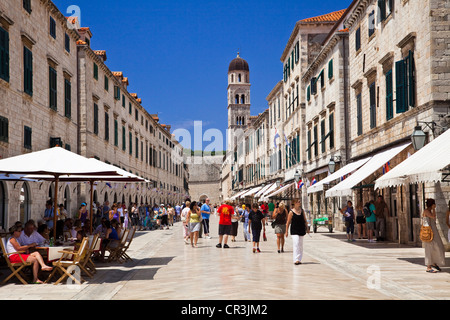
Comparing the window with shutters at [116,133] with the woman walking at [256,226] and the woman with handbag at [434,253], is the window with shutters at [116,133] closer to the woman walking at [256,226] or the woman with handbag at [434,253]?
the woman walking at [256,226]

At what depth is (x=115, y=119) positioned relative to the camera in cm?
3572

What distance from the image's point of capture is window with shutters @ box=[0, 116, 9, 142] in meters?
17.5

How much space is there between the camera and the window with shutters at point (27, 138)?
771 inches

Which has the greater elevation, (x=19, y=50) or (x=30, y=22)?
(x=30, y=22)

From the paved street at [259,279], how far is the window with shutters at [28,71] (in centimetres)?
820

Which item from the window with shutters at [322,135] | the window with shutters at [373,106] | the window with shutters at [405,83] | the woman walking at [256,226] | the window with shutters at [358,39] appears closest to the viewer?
the woman walking at [256,226]

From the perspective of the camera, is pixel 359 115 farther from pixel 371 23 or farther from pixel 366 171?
pixel 366 171

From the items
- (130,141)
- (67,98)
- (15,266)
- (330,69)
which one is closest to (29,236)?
(15,266)

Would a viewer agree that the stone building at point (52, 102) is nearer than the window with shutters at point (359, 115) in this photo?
Yes

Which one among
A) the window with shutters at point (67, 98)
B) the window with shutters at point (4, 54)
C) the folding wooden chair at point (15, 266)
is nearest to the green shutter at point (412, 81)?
the folding wooden chair at point (15, 266)
